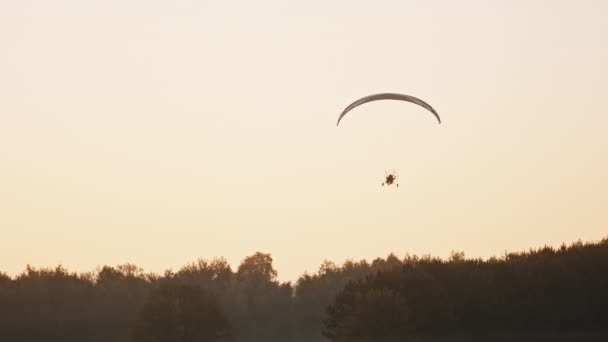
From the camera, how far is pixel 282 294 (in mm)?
136625

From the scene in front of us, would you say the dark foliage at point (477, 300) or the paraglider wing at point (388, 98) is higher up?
the paraglider wing at point (388, 98)

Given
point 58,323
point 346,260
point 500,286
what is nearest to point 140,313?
point 58,323

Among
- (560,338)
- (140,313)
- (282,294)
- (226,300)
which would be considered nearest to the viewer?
(560,338)

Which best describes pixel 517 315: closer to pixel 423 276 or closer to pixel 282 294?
pixel 423 276

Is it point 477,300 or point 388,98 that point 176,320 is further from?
point 388,98

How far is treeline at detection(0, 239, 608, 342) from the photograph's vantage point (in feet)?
357

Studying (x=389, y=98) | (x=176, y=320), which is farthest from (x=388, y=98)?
(x=176, y=320)

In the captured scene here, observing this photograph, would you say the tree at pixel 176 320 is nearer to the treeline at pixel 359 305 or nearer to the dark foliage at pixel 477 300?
the treeline at pixel 359 305

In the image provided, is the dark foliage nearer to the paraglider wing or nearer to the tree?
the tree

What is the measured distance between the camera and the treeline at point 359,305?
108938 millimetres

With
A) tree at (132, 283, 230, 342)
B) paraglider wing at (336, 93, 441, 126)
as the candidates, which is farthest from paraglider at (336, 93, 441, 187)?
tree at (132, 283, 230, 342)

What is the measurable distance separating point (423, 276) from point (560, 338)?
10.7 metres

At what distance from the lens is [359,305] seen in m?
108

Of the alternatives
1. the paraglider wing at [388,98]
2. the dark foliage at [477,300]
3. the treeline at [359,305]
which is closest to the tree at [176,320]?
the treeline at [359,305]
